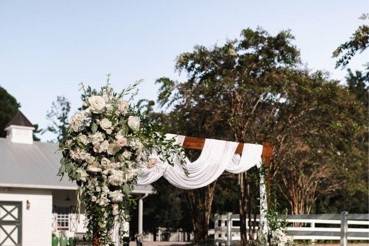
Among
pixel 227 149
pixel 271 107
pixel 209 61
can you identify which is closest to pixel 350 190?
pixel 271 107

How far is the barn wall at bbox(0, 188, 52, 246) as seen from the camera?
1789 centimetres

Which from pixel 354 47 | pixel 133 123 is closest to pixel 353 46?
pixel 354 47

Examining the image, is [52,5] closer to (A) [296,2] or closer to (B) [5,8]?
(B) [5,8]

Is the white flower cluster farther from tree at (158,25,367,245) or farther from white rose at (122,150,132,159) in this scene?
tree at (158,25,367,245)

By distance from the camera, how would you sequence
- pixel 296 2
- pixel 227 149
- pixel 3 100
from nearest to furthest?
pixel 296 2 < pixel 227 149 < pixel 3 100

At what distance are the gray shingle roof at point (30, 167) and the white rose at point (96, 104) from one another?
11028 mm

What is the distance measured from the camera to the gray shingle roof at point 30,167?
17.9 meters

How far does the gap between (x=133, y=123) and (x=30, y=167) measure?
45.1 feet

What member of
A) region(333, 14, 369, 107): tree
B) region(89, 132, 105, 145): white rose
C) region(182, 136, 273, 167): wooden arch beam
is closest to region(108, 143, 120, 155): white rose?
region(89, 132, 105, 145): white rose

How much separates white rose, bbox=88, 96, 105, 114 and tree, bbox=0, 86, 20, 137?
33960 millimetres

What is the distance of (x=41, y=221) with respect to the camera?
1816 centimetres

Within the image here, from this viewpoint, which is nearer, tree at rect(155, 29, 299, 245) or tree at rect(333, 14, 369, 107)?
tree at rect(333, 14, 369, 107)

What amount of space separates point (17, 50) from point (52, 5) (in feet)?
9.73

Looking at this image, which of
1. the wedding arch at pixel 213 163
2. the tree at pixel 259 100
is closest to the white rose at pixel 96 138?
the wedding arch at pixel 213 163
